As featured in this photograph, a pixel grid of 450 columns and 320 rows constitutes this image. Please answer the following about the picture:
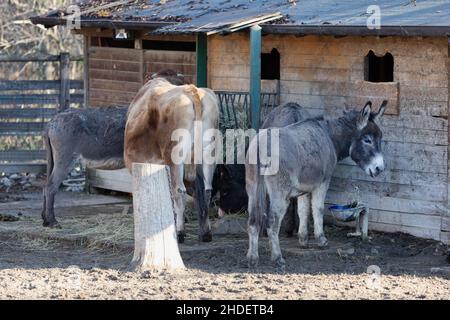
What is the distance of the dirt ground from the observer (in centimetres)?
977

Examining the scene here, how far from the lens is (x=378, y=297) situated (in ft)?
31.3

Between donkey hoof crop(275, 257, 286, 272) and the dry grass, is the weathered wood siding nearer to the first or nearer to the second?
the dry grass

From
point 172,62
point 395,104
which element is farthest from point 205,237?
point 172,62

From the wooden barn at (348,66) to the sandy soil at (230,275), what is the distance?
0.64 meters

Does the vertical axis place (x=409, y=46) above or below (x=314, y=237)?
above

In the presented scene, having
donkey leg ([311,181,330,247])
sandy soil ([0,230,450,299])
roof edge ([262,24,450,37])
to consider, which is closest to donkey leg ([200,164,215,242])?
sandy soil ([0,230,450,299])

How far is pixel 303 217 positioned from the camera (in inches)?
488

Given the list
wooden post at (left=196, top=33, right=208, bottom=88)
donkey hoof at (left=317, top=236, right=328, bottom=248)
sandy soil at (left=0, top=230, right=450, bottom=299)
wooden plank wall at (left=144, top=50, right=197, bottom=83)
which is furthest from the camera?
wooden plank wall at (left=144, top=50, right=197, bottom=83)

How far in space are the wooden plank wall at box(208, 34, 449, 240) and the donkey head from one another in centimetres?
32

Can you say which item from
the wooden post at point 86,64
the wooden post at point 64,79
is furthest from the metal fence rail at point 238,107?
the wooden post at point 64,79

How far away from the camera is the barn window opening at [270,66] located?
589 inches
